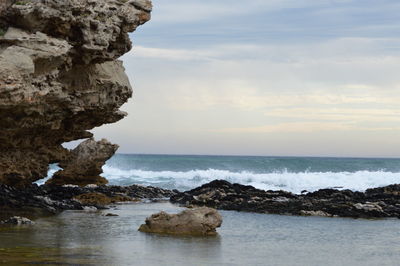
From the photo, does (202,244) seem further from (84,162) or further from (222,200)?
(84,162)

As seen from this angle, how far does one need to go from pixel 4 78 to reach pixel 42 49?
2161 mm

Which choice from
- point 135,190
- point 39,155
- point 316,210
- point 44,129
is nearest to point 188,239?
point 44,129

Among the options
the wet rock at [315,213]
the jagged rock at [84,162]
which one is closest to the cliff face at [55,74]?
the wet rock at [315,213]

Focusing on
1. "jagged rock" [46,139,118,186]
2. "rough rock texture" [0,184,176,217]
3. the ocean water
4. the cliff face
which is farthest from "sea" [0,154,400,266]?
the ocean water

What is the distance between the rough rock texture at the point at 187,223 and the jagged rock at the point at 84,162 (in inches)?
706

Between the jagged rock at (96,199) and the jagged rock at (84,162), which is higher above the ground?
the jagged rock at (84,162)

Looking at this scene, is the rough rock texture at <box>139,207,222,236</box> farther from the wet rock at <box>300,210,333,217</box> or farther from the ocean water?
the ocean water

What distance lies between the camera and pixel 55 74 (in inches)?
774

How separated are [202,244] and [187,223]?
2178 millimetres

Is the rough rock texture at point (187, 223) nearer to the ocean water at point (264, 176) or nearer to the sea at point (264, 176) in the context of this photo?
the sea at point (264, 176)

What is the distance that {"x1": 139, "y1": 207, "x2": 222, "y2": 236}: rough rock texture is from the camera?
19212 mm

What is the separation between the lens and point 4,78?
54.4 ft

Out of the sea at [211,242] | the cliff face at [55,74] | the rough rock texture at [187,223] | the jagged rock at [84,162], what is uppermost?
the cliff face at [55,74]

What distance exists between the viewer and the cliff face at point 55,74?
1805 centimetres
